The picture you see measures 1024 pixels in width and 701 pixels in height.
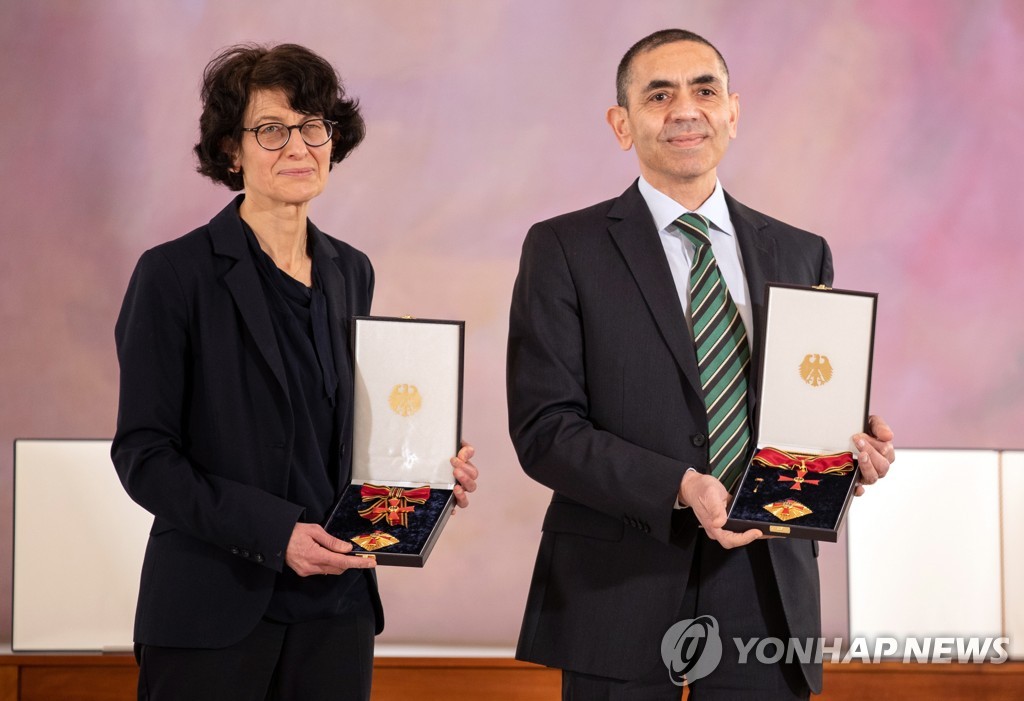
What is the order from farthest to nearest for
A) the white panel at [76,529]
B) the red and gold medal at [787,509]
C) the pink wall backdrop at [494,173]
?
the pink wall backdrop at [494,173] < the white panel at [76,529] < the red and gold medal at [787,509]

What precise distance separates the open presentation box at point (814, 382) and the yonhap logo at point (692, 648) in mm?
267

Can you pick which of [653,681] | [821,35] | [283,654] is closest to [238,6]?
[821,35]

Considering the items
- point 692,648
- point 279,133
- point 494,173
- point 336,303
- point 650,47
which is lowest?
point 692,648

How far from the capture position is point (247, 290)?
1834mm

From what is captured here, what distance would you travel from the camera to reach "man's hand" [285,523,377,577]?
1.73 meters

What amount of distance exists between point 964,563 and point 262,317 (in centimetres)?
222

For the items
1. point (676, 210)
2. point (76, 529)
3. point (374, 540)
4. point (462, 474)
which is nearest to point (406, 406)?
point (462, 474)

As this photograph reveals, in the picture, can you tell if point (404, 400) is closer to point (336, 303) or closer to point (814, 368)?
point (336, 303)

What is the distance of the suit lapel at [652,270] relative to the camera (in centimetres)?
181

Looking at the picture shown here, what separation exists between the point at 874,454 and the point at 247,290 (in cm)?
106

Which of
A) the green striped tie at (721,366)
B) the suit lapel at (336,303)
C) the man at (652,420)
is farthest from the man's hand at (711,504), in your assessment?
the suit lapel at (336,303)

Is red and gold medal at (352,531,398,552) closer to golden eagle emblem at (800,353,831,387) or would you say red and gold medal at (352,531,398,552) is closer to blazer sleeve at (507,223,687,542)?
blazer sleeve at (507,223,687,542)

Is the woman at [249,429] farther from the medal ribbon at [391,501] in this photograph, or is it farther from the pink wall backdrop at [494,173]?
the pink wall backdrop at [494,173]

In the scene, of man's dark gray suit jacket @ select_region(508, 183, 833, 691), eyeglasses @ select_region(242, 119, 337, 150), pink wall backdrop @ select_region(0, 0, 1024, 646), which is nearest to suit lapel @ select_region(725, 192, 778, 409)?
man's dark gray suit jacket @ select_region(508, 183, 833, 691)
